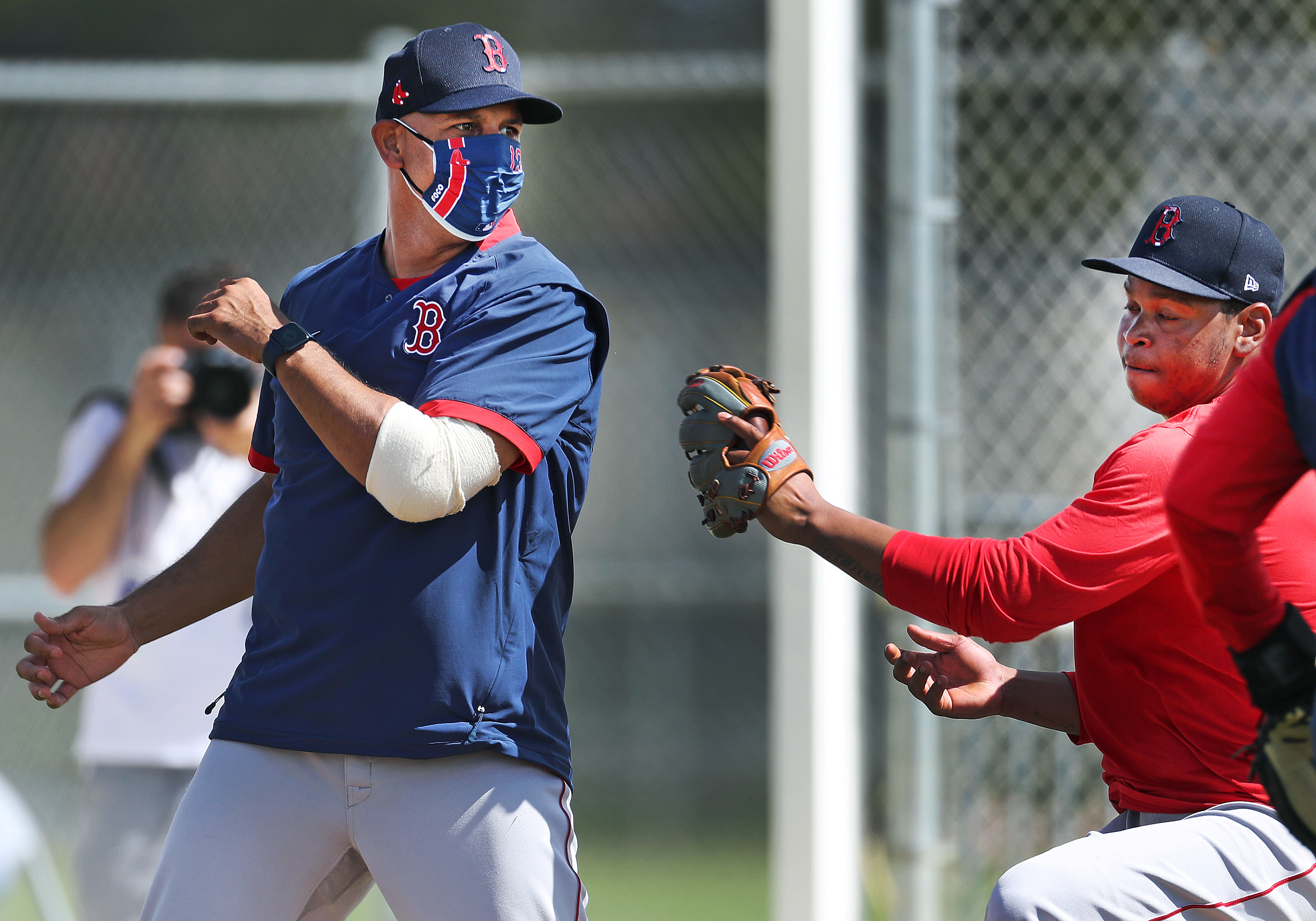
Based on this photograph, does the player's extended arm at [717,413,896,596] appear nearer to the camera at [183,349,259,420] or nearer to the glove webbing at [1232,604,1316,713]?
the glove webbing at [1232,604,1316,713]

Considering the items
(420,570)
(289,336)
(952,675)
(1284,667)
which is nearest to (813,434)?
(952,675)

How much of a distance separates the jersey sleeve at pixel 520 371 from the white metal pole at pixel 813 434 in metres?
1.68

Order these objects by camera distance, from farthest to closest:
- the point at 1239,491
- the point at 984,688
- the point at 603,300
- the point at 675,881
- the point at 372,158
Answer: the point at 603,300, the point at 675,881, the point at 372,158, the point at 984,688, the point at 1239,491

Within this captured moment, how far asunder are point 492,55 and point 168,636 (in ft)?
5.88

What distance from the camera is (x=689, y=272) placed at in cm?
671

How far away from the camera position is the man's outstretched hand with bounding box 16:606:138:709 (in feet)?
8.17

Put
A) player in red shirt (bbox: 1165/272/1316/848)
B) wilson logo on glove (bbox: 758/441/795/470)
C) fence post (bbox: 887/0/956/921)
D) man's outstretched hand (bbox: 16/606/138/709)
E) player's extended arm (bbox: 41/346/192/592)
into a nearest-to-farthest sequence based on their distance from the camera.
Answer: player in red shirt (bbox: 1165/272/1316/848) < wilson logo on glove (bbox: 758/441/795/470) < man's outstretched hand (bbox: 16/606/138/709) < player's extended arm (bbox: 41/346/192/592) < fence post (bbox: 887/0/956/921)

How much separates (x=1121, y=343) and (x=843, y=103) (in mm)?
1787

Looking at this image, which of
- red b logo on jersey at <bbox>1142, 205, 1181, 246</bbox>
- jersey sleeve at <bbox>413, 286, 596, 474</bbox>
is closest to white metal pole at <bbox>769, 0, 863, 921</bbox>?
red b logo on jersey at <bbox>1142, 205, 1181, 246</bbox>

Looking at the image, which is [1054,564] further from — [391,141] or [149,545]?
[149,545]

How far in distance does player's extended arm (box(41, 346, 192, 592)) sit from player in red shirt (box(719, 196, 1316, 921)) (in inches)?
77.6

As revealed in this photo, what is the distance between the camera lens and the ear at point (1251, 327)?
2.28 m

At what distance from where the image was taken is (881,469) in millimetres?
6582

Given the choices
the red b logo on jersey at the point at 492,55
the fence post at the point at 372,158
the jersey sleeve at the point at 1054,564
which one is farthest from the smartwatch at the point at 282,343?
the fence post at the point at 372,158
